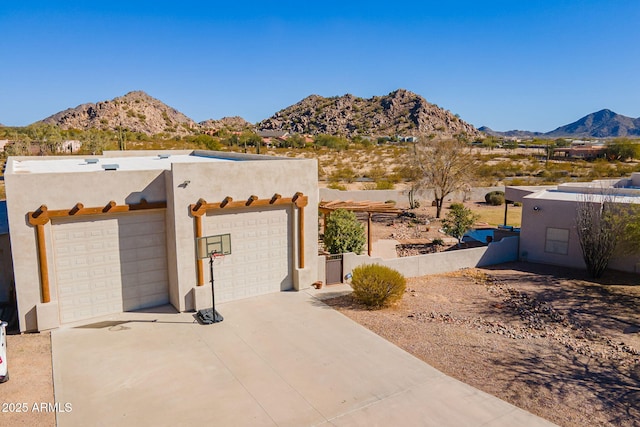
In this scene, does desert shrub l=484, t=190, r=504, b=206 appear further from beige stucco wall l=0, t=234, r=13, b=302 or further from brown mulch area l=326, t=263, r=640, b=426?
beige stucco wall l=0, t=234, r=13, b=302

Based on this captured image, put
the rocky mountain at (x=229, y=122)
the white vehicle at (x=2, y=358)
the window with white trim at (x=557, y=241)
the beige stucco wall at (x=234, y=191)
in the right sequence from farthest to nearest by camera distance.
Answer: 1. the rocky mountain at (x=229, y=122)
2. the window with white trim at (x=557, y=241)
3. the beige stucco wall at (x=234, y=191)
4. the white vehicle at (x=2, y=358)

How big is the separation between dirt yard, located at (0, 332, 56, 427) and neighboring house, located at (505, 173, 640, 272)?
19.1 meters

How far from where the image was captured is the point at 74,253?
13.3 metres

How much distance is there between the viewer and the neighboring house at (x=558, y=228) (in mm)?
20391

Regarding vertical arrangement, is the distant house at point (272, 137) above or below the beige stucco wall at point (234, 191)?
above

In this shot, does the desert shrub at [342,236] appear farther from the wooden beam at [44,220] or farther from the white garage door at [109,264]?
the wooden beam at [44,220]

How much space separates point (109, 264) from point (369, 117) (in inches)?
4794

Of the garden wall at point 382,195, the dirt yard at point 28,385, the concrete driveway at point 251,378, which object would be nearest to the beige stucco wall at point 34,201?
the dirt yard at point 28,385

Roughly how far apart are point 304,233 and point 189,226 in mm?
4050

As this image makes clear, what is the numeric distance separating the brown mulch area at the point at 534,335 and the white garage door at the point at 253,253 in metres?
2.16

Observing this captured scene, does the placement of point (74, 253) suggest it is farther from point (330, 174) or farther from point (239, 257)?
point (330, 174)

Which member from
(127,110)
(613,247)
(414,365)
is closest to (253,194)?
(414,365)

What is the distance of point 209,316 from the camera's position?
45.5 ft

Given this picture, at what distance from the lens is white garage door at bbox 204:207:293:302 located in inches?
594
